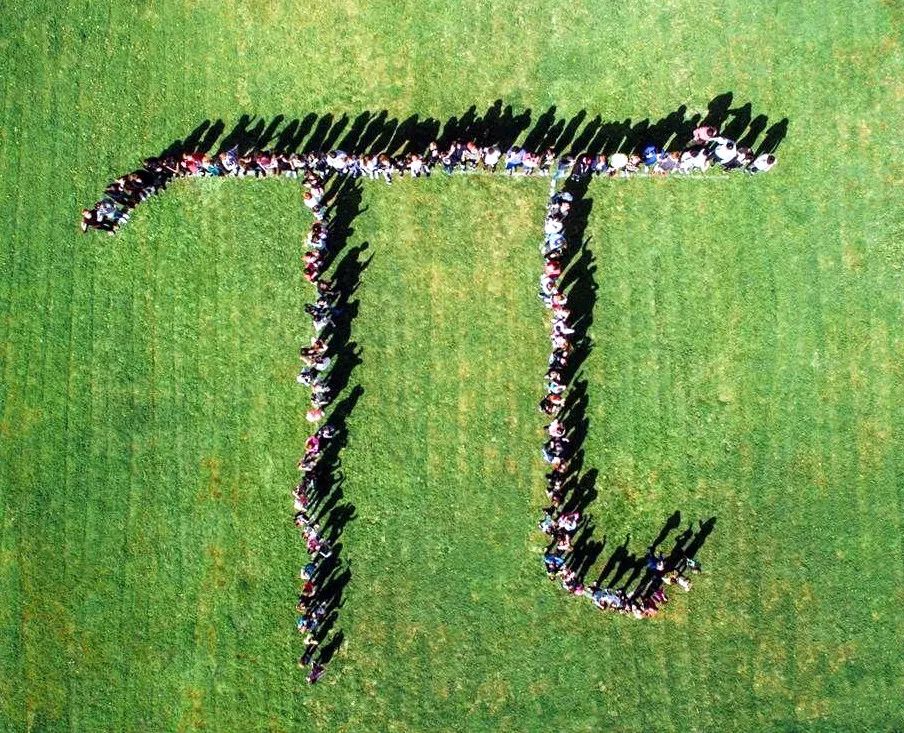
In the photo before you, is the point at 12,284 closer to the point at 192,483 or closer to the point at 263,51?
the point at 192,483

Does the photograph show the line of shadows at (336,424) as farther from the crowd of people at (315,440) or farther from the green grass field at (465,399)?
the green grass field at (465,399)

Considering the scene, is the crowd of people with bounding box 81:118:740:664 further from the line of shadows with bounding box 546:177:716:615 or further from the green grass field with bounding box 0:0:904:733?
the green grass field with bounding box 0:0:904:733

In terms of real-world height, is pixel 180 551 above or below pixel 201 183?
below

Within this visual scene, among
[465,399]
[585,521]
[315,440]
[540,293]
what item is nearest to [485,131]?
[540,293]

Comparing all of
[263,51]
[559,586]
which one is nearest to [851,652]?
[559,586]

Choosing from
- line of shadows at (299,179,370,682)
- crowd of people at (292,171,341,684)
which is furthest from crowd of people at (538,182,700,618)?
crowd of people at (292,171,341,684)

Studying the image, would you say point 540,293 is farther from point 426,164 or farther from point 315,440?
point 315,440

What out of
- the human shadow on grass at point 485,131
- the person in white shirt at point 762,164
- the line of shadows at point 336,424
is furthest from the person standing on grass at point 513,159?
the person in white shirt at point 762,164
